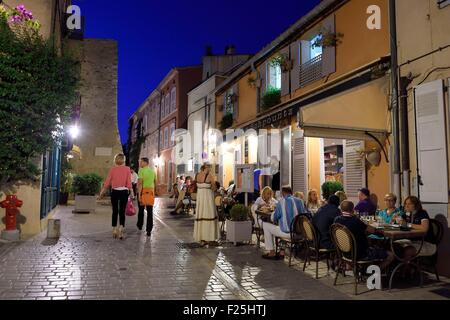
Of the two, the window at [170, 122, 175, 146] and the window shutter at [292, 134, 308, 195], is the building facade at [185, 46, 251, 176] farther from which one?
the window shutter at [292, 134, 308, 195]

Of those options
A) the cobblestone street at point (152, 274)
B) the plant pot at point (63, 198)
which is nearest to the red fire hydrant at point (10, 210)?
the cobblestone street at point (152, 274)

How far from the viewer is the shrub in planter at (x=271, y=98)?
13.0m

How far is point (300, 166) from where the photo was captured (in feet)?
37.1

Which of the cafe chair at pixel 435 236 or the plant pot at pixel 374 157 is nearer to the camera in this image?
the cafe chair at pixel 435 236

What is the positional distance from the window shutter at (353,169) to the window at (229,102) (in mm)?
9014

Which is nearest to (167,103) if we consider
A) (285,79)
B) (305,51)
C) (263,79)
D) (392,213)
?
(263,79)

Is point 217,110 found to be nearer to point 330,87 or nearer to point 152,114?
point 330,87

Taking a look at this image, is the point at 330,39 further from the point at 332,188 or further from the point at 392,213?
the point at 392,213

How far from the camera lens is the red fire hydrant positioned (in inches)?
319

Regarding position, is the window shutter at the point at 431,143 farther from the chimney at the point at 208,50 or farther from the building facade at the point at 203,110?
the chimney at the point at 208,50

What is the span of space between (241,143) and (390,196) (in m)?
9.84

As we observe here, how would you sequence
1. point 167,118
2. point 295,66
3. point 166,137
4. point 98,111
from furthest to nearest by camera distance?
point 166,137 < point 167,118 < point 98,111 < point 295,66

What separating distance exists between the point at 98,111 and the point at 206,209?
14.7m

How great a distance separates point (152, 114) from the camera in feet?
119
